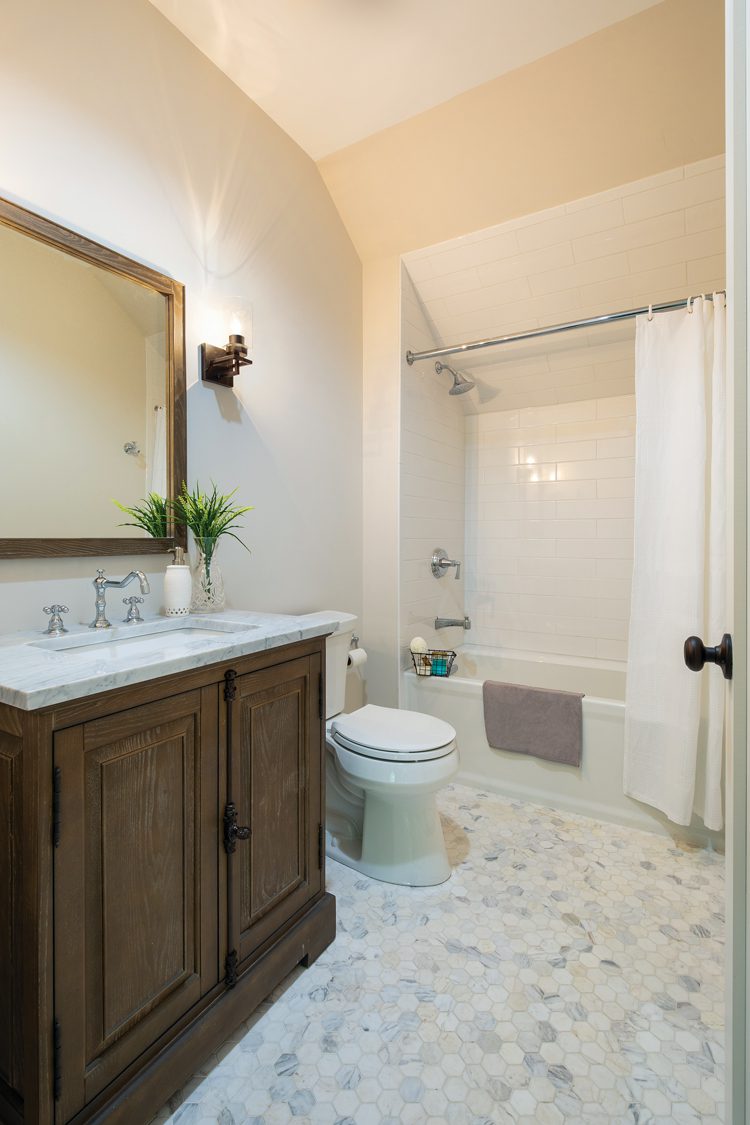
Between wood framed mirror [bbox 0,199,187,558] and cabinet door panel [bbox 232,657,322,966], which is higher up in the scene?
wood framed mirror [bbox 0,199,187,558]

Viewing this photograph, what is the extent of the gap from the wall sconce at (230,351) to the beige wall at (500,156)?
953mm

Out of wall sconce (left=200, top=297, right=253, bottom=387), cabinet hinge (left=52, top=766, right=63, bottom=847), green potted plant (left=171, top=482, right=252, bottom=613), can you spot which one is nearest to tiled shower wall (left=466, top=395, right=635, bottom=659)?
wall sconce (left=200, top=297, right=253, bottom=387)

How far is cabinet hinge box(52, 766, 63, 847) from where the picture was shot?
35.9 inches

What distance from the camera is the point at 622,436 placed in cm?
295

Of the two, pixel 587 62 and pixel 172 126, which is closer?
pixel 172 126

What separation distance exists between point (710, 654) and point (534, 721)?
1.65m

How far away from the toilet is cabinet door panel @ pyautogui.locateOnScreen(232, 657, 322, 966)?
33 cm

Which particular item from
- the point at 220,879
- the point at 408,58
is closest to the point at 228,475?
the point at 220,879

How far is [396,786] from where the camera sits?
5.91ft

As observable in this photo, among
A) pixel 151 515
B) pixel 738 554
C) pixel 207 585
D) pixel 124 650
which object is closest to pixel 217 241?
pixel 151 515

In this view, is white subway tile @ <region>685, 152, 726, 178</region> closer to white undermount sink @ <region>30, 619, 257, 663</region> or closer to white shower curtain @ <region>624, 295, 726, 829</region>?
white shower curtain @ <region>624, 295, 726, 829</region>

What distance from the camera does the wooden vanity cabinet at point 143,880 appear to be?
0.91 metres

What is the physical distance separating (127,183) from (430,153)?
4.16 ft

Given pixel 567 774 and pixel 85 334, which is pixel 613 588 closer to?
pixel 567 774
